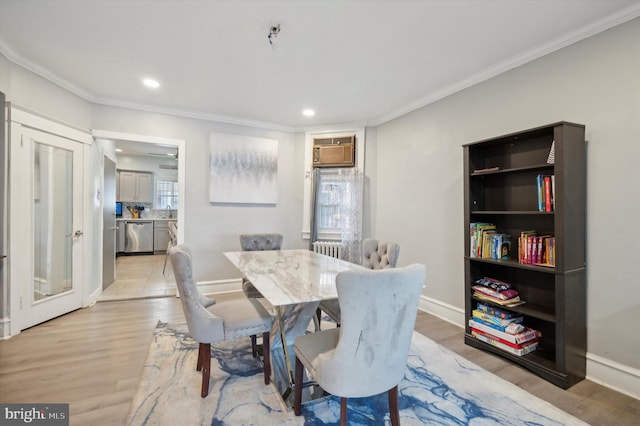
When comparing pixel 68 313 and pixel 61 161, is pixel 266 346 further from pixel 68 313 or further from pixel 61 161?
pixel 61 161

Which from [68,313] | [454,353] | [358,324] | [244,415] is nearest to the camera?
[358,324]

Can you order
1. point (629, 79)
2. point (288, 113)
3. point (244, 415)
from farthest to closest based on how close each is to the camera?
1. point (288, 113)
2. point (629, 79)
3. point (244, 415)

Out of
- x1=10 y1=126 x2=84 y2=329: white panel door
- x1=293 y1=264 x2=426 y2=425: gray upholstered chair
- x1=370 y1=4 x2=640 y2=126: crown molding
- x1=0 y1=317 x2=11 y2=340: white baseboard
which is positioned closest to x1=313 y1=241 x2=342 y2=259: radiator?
x1=370 y1=4 x2=640 y2=126: crown molding

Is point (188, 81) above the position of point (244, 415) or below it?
above

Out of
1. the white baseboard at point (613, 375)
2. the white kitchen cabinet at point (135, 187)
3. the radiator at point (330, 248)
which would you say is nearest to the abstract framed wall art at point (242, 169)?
the radiator at point (330, 248)

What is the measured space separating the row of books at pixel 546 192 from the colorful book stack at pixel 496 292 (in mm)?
776

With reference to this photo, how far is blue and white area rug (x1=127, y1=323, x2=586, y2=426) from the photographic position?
1.70 m

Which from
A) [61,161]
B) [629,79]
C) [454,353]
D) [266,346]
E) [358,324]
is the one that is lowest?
[454,353]

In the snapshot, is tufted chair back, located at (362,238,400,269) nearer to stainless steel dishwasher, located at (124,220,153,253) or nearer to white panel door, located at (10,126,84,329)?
white panel door, located at (10,126,84,329)

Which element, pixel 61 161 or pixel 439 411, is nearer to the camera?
pixel 439 411

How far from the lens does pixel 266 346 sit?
2.04 metres

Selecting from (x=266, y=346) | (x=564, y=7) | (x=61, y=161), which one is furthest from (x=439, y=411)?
(x=61, y=161)

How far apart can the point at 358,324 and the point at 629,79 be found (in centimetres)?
256

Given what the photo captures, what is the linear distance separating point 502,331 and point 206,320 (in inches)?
94.0
